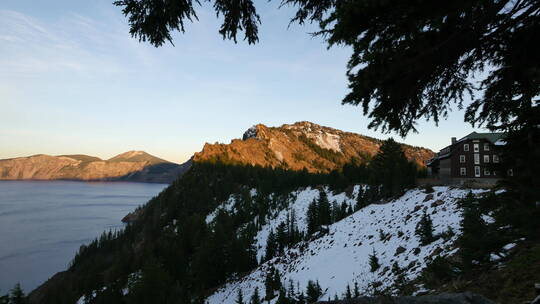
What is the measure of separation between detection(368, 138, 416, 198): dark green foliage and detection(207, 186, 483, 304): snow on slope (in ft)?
17.2

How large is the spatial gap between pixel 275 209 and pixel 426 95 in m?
90.5

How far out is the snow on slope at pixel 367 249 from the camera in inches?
686

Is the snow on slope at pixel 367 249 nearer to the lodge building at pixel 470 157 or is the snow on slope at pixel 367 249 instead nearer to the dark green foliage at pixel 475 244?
the dark green foliage at pixel 475 244

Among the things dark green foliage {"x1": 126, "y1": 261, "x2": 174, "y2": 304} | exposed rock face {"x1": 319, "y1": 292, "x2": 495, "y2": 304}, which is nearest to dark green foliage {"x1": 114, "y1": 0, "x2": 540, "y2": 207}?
exposed rock face {"x1": 319, "y1": 292, "x2": 495, "y2": 304}

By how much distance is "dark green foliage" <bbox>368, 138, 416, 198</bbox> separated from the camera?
42344 millimetres

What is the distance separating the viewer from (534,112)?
16.0ft

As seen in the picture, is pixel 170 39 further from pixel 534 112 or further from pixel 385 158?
pixel 385 158

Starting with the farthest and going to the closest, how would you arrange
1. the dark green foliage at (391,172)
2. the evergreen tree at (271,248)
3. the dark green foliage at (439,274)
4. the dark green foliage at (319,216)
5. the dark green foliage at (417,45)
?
the dark green foliage at (319,216), the evergreen tree at (271,248), the dark green foliage at (391,172), the dark green foliage at (439,274), the dark green foliage at (417,45)

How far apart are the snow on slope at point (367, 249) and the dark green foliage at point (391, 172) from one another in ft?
17.2

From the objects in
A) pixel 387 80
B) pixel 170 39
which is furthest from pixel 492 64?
pixel 170 39

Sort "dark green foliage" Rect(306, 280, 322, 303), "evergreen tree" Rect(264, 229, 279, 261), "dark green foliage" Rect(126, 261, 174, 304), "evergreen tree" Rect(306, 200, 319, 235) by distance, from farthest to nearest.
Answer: "evergreen tree" Rect(306, 200, 319, 235)
"evergreen tree" Rect(264, 229, 279, 261)
"dark green foliage" Rect(126, 261, 174, 304)
"dark green foliage" Rect(306, 280, 322, 303)

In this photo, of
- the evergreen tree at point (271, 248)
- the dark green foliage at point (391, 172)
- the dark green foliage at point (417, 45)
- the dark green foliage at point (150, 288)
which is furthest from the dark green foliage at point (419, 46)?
the evergreen tree at point (271, 248)

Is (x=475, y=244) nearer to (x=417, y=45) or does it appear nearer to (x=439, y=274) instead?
(x=439, y=274)

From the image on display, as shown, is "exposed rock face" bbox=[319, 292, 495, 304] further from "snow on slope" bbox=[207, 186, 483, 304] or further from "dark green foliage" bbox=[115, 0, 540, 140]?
"snow on slope" bbox=[207, 186, 483, 304]
